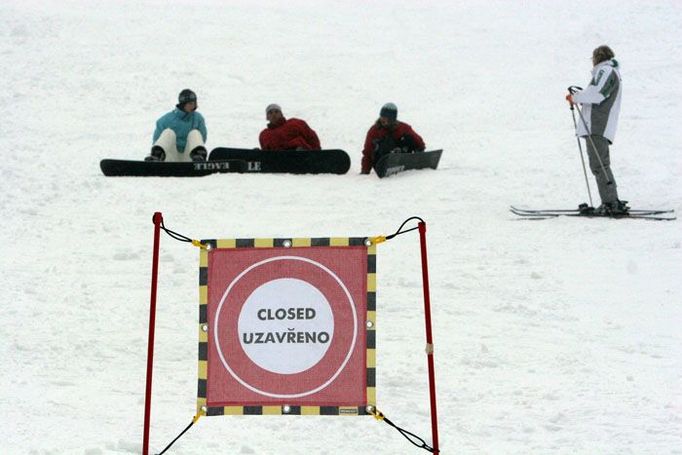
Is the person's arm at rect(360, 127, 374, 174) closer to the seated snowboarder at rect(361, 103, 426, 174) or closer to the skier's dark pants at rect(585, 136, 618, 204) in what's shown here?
the seated snowboarder at rect(361, 103, 426, 174)

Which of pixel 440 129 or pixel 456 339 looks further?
pixel 440 129

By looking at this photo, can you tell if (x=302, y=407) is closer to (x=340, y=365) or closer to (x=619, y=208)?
(x=340, y=365)

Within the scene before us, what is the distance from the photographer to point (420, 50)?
24656 mm

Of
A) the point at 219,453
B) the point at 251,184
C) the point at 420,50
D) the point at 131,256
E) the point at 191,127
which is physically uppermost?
the point at 420,50

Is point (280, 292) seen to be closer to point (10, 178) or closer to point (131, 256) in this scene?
point (131, 256)

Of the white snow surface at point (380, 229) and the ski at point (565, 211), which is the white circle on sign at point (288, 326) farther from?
the ski at point (565, 211)

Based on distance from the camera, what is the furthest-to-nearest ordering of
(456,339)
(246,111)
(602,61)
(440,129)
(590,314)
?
1. (246,111)
2. (440,129)
3. (602,61)
4. (590,314)
5. (456,339)

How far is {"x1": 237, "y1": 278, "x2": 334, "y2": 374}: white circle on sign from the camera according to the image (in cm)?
462

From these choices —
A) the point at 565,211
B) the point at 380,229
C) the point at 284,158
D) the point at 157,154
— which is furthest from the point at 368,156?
the point at 380,229

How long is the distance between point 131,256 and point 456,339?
11.0 feet

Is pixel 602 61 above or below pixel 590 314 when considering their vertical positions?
above

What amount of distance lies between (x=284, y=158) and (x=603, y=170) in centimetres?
432

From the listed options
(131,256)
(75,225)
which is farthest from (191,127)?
(131,256)

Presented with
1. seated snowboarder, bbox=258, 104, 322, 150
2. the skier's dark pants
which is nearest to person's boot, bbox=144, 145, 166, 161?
seated snowboarder, bbox=258, 104, 322, 150
